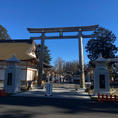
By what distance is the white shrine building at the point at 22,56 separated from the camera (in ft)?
66.1

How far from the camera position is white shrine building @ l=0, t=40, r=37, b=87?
2015 centimetres

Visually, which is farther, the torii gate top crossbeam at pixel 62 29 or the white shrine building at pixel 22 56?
the white shrine building at pixel 22 56

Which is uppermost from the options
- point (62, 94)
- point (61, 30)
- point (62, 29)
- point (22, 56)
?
point (62, 29)

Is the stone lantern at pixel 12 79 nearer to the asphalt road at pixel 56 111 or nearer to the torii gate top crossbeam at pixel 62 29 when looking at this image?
the asphalt road at pixel 56 111

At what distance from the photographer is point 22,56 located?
2159 centimetres

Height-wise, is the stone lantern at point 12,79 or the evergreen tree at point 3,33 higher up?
the evergreen tree at point 3,33

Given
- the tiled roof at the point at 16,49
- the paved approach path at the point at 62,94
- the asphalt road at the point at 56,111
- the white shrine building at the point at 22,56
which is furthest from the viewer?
the tiled roof at the point at 16,49

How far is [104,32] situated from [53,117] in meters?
19.1

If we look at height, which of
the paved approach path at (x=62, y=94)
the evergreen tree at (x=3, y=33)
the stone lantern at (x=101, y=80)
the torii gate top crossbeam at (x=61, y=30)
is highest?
the evergreen tree at (x=3, y=33)

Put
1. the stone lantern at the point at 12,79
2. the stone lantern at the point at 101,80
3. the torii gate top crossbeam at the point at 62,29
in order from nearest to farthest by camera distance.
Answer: the stone lantern at the point at 101,80 < the stone lantern at the point at 12,79 < the torii gate top crossbeam at the point at 62,29

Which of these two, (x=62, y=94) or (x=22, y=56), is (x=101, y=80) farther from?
(x=22, y=56)

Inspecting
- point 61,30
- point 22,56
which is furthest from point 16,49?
point 61,30

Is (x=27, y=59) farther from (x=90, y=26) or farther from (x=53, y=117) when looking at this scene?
(x=53, y=117)

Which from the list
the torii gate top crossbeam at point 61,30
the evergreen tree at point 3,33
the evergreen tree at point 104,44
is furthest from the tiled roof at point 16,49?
the evergreen tree at point 3,33
